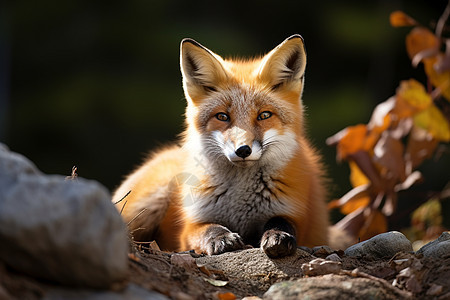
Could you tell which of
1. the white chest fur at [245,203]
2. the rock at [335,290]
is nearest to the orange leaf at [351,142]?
the white chest fur at [245,203]

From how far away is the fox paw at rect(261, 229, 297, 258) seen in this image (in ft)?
9.30

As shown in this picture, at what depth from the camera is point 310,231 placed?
147 inches

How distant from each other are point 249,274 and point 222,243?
43 centimetres

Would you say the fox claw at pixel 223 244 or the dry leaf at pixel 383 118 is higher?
the dry leaf at pixel 383 118

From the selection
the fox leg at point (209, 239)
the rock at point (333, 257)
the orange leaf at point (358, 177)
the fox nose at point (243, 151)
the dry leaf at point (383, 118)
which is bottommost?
the orange leaf at point (358, 177)

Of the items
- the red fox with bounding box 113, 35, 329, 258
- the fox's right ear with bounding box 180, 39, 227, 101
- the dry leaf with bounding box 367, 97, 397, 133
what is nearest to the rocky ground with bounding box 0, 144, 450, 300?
the red fox with bounding box 113, 35, 329, 258

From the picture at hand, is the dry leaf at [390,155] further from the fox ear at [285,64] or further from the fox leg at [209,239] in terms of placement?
the fox leg at [209,239]

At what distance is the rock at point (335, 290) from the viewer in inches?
83.9

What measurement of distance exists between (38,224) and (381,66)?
844 centimetres

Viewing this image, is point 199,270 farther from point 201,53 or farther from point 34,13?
point 34,13

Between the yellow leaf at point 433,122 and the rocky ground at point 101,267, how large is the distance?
5.73 feet

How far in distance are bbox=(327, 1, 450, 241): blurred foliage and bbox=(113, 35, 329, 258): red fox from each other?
A: 91 centimetres

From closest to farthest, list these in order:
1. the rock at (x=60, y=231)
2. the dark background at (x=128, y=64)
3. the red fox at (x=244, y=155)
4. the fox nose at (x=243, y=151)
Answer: the rock at (x=60, y=231)
the fox nose at (x=243, y=151)
the red fox at (x=244, y=155)
the dark background at (x=128, y=64)

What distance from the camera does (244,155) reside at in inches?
123
